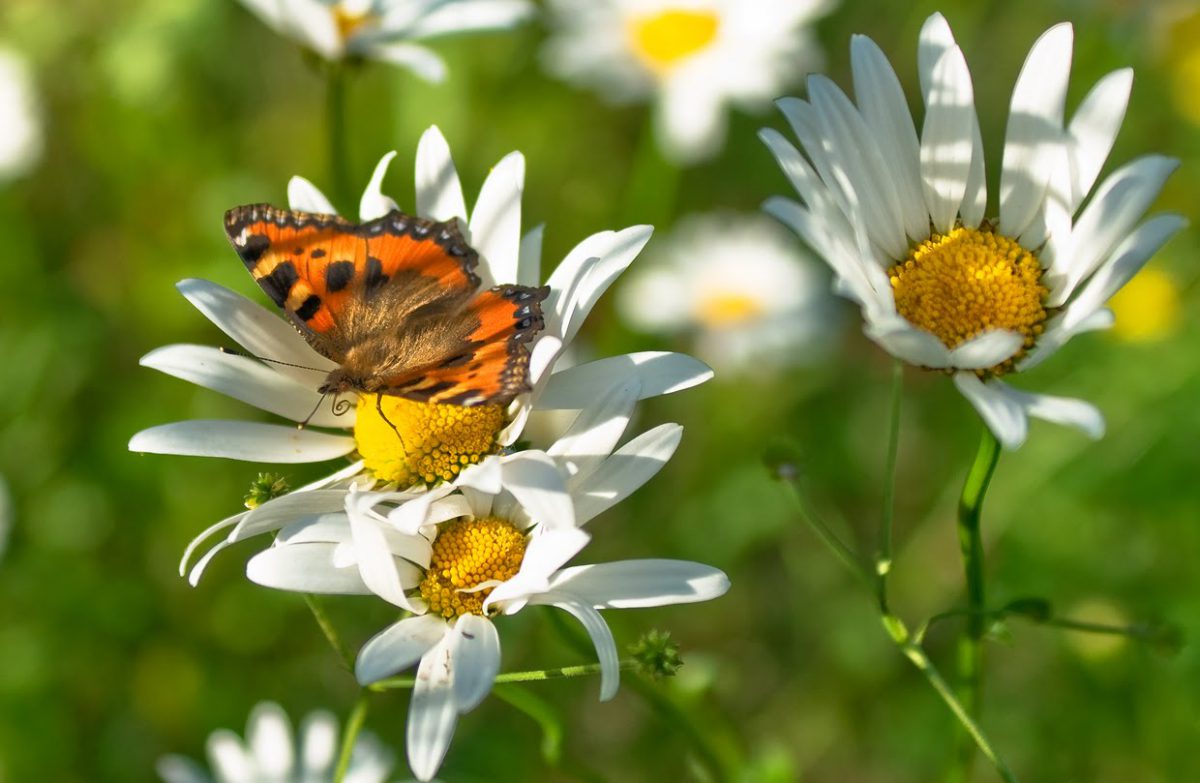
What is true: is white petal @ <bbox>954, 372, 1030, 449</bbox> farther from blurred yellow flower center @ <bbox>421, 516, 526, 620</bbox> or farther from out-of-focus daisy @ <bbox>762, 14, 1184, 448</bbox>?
blurred yellow flower center @ <bbox>421, 516, 526, 620</bbox>

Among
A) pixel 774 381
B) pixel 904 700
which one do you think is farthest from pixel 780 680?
pixel 774 381

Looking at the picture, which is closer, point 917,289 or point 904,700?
point 917,289

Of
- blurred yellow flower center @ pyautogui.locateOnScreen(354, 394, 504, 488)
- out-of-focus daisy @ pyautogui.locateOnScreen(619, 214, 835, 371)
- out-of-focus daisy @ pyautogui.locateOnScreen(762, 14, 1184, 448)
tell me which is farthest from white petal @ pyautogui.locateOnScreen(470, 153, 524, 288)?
out-of-focus daisy @ pyautogui.locateOnScreen(619, 214, 835, 371)

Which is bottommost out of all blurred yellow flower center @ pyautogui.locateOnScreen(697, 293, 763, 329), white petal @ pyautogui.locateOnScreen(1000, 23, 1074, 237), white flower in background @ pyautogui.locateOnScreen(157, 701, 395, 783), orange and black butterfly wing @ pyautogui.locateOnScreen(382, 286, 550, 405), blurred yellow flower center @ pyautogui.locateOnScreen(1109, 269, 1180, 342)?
white flower in background @ pyautogui.locateOnScreen(157, 701, 395, 783)

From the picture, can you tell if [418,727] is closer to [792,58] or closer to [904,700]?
[904,700]

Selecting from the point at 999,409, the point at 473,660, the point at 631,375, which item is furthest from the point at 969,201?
the point at 473,660

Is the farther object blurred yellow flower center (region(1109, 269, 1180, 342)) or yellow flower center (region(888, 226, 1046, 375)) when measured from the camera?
blurred yellow flower center (region(1109, 269, 1180, 342))

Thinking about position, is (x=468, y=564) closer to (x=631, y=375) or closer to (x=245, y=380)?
(x=631, y=375)
